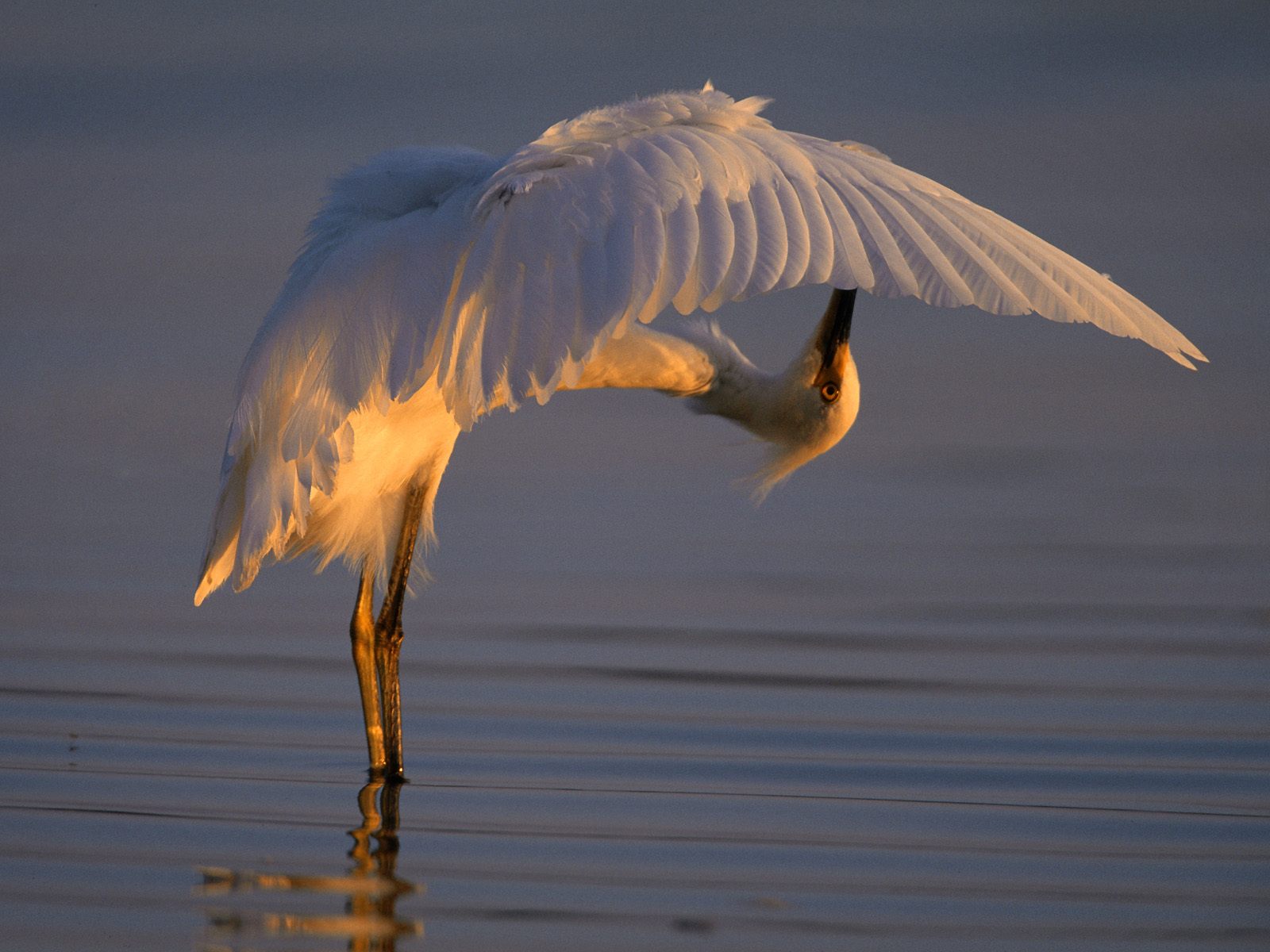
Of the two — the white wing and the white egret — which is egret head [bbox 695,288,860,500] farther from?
the white wing

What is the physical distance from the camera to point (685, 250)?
4.89 metres

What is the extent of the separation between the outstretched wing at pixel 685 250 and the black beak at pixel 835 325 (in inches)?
96.3

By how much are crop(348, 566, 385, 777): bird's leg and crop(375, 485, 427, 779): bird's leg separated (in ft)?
0.10

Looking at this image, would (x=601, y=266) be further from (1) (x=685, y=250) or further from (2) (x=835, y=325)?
(2) (x=835, y=325)

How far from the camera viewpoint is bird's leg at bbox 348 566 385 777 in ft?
23.3

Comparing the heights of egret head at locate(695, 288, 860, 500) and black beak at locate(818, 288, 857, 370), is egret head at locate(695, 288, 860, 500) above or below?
below

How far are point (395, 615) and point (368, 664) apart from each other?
0.23 metres

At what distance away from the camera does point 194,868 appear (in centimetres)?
507

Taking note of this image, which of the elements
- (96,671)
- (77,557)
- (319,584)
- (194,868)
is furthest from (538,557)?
(194,868)

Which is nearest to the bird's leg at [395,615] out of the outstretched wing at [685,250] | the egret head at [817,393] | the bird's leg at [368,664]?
the bird's leg at [368,664]

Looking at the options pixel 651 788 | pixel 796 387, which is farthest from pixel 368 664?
pixel 796 387

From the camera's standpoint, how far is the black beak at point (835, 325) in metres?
7.96

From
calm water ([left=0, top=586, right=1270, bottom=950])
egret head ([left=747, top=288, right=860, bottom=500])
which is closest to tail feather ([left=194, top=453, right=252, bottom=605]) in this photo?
calm water ([left=0, top=586, right=1270, bottom=950])

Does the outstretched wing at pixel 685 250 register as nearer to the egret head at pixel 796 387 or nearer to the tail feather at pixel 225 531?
the tail feather at pixel 225 531
